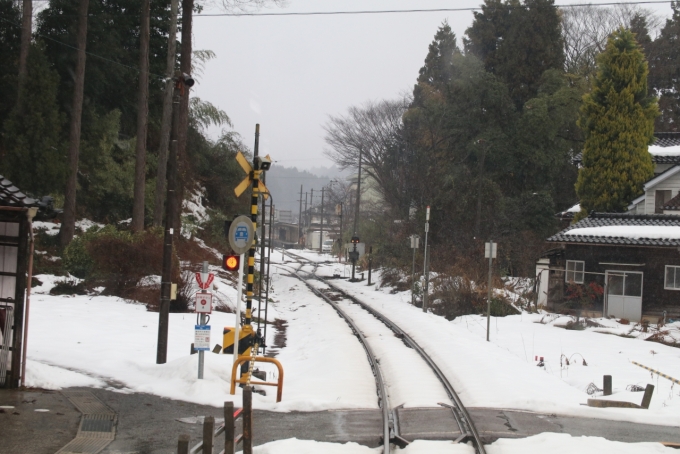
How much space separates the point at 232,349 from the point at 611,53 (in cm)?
2457

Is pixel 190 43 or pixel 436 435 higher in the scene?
pixel 190 43

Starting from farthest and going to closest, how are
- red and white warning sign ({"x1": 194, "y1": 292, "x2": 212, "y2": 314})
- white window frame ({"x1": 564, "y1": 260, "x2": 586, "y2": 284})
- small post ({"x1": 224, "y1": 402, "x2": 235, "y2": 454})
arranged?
white window frame ({"x1": 564, "y1": 260, "x2": 586, "y2": 284}), red and white warning sign ({"x1": 194, "y1": 292, "x2": 212, "y2": 314}), small post ({"x1": 224, "y1": 402, "x2": 235, "y2": 454})

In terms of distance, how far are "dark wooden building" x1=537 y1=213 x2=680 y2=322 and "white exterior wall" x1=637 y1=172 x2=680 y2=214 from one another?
84.9 inches

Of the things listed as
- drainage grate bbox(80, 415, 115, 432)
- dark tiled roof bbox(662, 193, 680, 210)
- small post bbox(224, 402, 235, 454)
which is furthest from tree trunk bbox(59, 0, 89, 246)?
dark tiled roof bbox(662, 193, 680, 210)

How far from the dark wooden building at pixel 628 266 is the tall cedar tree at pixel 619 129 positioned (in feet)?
10.5

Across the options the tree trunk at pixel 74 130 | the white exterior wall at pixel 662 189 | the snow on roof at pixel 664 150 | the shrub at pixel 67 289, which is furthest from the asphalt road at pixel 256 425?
the snow on roof at pixel 664 150

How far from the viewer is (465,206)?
3528cm

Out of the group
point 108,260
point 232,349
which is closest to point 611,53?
point 108,260

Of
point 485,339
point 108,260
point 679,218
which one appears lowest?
point 485,339

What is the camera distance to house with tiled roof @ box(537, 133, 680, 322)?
24.4m

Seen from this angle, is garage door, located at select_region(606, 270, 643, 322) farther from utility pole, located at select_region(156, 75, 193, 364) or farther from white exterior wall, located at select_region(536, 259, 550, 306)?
utility pole, located at select_region(156, 75, 193, 364)

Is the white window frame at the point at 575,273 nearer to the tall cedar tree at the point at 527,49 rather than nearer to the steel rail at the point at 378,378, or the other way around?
the steel rail at the point at 378,378

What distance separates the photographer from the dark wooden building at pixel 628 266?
960 inches

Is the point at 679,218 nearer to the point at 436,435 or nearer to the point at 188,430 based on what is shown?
the point at 436,435
